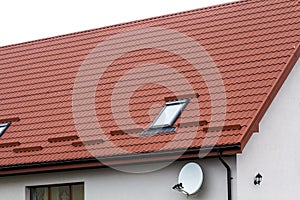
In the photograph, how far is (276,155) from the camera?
16141mm

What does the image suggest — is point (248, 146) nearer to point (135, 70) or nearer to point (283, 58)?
point (283, 58)

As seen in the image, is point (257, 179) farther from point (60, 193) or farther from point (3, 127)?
point (3, 127)

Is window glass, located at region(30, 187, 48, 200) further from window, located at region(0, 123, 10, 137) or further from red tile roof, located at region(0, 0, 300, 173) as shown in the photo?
window, located at region(0, 123, 10, 137)

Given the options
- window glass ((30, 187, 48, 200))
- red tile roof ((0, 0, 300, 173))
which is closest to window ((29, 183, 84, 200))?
window glass ((30, 187, 48, 200))

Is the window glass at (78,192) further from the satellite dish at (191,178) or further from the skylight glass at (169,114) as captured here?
the satellite dish at (191,178)

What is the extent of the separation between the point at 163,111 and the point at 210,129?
1.72 metres

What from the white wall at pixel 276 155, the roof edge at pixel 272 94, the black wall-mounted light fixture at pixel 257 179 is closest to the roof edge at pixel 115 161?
the roof edge at pixel 272 94

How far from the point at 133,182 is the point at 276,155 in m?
2.90

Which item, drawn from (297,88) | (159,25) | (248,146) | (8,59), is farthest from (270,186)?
(8,59)

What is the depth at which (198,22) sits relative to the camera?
20406 mm

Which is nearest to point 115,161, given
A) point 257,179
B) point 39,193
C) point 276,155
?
point 39,193

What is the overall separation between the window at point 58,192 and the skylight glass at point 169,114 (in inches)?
84.4

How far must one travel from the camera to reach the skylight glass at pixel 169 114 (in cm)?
1695

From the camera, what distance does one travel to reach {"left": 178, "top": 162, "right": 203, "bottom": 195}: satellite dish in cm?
1562
